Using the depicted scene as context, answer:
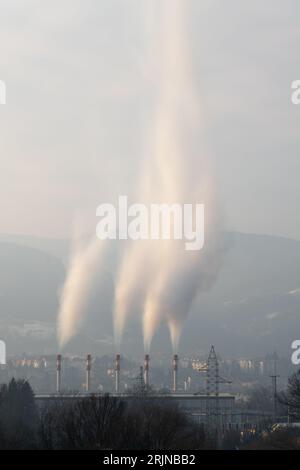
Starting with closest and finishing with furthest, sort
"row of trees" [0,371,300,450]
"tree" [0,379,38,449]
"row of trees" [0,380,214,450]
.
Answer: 1. "row of trees" [0,380,214,450]
2. "row of trees" [0,371,300,450]
3. "tree" [0,379,38,449]

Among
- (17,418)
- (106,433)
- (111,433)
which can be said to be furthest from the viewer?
(17,418)

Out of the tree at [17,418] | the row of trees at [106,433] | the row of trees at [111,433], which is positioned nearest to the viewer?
the row of trees at [106,433]

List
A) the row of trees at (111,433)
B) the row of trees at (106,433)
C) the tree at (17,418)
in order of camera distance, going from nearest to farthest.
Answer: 1. the row of trees at (106,433)
2. the row of trees at (111,433)
3. the tree at (17,418)

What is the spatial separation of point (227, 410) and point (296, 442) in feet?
247

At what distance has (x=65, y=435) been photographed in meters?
56.7

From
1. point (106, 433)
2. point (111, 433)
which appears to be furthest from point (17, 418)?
point (106, 433)

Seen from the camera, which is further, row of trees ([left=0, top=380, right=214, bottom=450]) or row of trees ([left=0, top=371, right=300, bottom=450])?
row of trees ([left=0, top=371, right=300, bottom=450])

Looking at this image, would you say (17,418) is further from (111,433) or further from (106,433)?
(106,433)

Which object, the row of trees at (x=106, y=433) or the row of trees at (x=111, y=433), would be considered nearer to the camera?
the row of trees at (x=106, y=433)

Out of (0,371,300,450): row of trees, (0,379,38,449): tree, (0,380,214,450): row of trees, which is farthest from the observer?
(0,379,38,449): tree

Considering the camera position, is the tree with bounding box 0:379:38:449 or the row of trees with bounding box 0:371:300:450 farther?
the tree with bounding box 0:379:38:449
